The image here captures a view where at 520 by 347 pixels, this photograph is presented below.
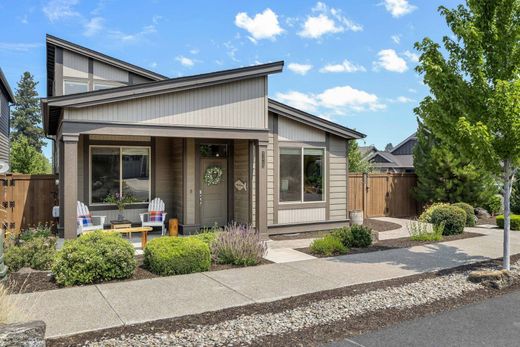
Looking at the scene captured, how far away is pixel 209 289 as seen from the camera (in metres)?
6.14

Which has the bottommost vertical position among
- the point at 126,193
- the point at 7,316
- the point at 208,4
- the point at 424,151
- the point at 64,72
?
the point at 7,316

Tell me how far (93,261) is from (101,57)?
8931mm

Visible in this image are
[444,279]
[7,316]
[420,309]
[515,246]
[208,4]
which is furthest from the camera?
[208,4]

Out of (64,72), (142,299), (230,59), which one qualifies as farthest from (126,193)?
(230,59)

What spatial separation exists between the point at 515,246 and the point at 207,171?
812 centimetres

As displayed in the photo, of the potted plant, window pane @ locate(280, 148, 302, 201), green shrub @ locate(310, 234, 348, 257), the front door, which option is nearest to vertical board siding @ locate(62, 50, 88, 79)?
the potted plant

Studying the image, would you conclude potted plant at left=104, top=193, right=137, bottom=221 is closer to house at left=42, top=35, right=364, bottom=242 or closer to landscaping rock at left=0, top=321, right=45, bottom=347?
house at left=42, top=35, right=364, bottom=242

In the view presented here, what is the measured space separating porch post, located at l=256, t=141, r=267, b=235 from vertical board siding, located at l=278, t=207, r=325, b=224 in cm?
114

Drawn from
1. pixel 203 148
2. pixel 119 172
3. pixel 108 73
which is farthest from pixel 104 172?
pixel 108 73

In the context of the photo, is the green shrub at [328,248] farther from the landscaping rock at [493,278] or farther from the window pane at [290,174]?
the window pane at [290,174]

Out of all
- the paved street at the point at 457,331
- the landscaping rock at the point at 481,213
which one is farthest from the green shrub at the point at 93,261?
the landscaping rock at the point at 481,213

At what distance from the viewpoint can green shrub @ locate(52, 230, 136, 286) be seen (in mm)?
6281

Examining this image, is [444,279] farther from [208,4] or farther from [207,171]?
[208,4]

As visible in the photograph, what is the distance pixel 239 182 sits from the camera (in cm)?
1186
